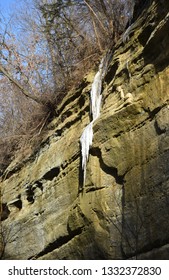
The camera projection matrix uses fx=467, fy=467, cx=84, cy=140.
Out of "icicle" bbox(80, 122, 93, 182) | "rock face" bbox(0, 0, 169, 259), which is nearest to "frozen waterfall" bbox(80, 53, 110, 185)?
"icicle" bbox(80, 122, 93, 182)

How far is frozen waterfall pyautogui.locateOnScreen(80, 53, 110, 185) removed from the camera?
27.8ft

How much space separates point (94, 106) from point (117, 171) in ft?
6.42

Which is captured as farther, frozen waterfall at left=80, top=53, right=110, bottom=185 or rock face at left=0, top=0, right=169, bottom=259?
frozen waterfall at left=80, top=53, right=110, bottom=185

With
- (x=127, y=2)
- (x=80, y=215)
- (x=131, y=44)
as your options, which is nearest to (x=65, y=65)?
(x=127, y=2)

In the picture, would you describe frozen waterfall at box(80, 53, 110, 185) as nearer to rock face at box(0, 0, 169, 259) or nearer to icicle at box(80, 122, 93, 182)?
icicle at box(80, 122, 93, 182)

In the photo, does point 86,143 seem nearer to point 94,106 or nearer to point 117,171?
point 94,106

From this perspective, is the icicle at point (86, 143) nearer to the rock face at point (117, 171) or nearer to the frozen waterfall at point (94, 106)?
the frozen waterfall at point (94, 106)

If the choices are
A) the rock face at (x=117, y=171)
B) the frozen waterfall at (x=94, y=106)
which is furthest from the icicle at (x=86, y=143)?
the rock face at (x=117, y=171)

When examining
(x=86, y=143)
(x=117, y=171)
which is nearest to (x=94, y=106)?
(x=86, y=143)

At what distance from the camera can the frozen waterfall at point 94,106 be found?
334 inches

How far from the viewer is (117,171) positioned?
761cm

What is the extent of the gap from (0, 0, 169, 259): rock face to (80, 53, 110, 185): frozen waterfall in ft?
0.58

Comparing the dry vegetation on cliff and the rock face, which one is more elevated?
the dry vegetation on cliff

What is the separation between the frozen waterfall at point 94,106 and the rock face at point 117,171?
0.58 ft
